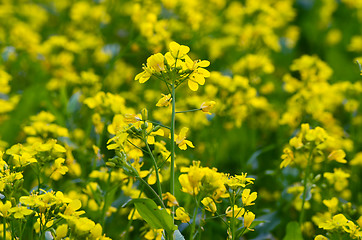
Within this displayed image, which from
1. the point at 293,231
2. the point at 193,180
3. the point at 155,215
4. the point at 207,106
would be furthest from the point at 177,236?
the point at 293,231

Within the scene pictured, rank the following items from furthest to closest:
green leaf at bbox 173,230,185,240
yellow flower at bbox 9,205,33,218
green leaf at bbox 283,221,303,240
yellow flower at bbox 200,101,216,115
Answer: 1. green leaf at bbox 283,221,303,240
2. yellow flower at bbox 200,101,216,115
3. green leaf at bbox 173,230,185,240
4. yellow flower at bbox 9,205,33,218

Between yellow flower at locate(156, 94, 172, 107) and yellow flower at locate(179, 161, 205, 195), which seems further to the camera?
yellow flower at locate(156, 94, 172, 107)

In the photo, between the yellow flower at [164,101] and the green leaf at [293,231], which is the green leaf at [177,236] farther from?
the green leaf at [293,231]

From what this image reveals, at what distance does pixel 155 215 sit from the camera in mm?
1871

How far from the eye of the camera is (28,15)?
5621mm

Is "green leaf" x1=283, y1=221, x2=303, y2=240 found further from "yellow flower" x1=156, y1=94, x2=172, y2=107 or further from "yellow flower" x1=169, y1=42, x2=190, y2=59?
"yellow flower" x1=169, y1=42, x2=190, y2=59

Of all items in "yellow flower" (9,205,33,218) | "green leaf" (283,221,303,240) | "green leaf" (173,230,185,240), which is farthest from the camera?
"green leaf" (283,221,303,240)

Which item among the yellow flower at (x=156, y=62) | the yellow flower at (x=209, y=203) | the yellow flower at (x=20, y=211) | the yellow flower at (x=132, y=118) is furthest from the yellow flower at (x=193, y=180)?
the yellow flower at (x=20, y=211)

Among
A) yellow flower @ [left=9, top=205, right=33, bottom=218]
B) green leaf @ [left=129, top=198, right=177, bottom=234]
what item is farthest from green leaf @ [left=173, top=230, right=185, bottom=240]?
yellow flower @ [left=9, top=205, right=33, bottom=218]

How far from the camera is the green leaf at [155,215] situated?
1841 millimetres

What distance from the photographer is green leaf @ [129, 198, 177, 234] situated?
6.04 ft

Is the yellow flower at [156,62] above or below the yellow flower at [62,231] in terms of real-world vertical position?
above

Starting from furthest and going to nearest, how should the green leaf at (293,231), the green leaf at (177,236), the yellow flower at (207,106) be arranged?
the green leaf at (293,231) < the yellow flower at (207,106) < the green leaf at (177,236)

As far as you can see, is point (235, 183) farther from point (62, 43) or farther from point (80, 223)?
point (62, 43)
